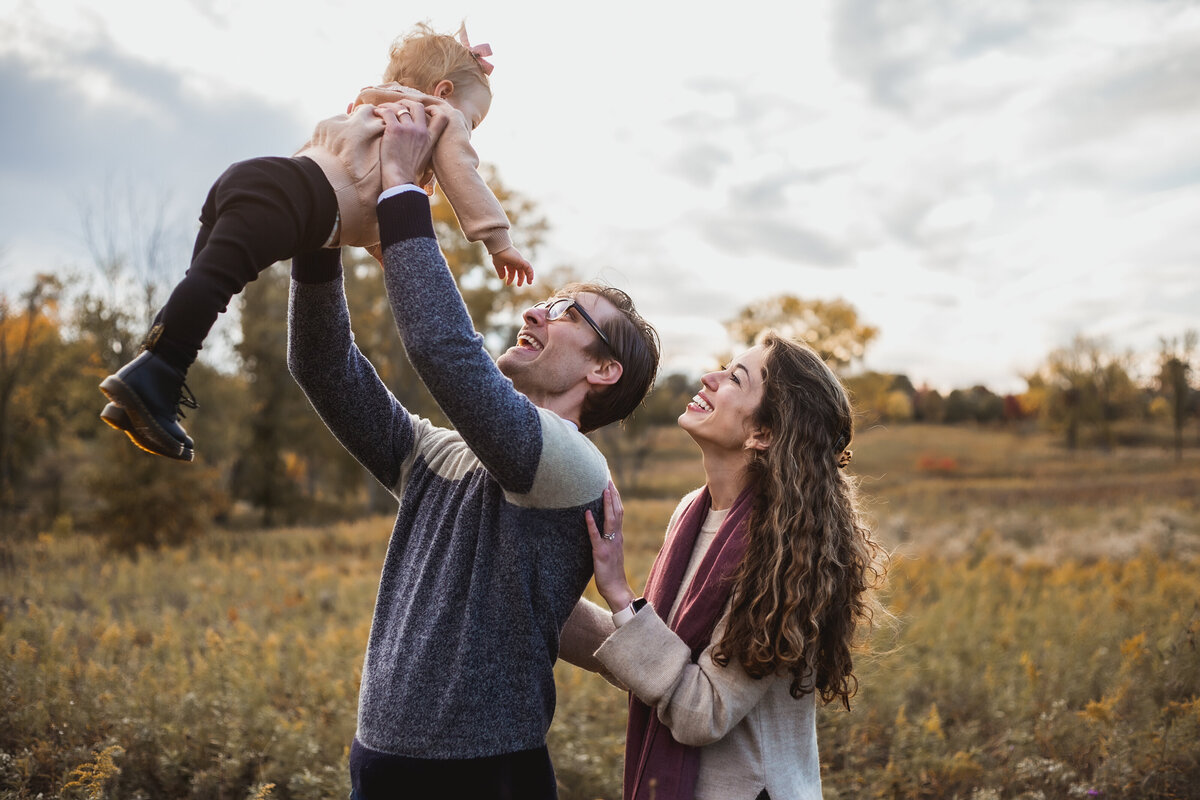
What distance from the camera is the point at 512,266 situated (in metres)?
2.21

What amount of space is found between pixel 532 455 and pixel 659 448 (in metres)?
53.9

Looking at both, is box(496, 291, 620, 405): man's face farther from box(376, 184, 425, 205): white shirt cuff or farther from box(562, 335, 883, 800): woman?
box(376, 184, 425, 205): white shirt cuff

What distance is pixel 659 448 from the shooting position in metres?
55.5

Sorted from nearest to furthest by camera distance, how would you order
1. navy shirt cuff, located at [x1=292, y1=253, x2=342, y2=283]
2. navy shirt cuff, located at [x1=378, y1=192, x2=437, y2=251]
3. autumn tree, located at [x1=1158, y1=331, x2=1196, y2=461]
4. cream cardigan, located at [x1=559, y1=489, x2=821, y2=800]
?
1. navy shirt cuff, located at [x1=378, y1=192, x2=437, y2=251]
2. navy shirt cuff, located at [x1=292, y1=253, x2=342, y2=283]
3. cream cardigan, located at [x1=559, y1=489, x2=821, y2=800]
4. autumn tree, located at [x1=1158, y1=331, x2=1196, y2=461]

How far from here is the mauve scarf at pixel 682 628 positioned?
2.42 meters

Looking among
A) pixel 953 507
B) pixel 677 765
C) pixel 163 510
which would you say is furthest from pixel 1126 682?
pixel 953 507

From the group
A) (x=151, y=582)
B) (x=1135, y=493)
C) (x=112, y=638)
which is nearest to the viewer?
(x=112, y=638)

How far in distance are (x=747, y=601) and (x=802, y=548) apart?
0.24 m

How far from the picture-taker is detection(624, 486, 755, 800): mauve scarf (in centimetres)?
242

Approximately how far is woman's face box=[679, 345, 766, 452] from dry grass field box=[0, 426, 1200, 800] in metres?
1.16

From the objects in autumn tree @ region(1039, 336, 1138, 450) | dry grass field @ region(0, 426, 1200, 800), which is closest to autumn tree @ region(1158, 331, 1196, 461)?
autumn tree @ region(1039, 336, 1138, 450)

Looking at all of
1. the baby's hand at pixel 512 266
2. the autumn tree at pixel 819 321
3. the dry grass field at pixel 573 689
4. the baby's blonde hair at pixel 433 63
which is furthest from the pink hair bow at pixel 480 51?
the autumn tree at pixel 819 321

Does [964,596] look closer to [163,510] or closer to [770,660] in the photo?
[770,660]

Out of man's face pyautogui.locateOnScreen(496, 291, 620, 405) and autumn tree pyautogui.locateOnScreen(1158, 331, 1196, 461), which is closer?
man's face pyautogui.locateOnScreen(496, 291, 620, 405)
